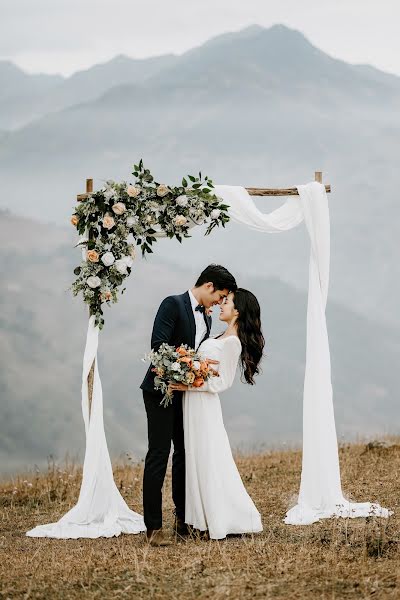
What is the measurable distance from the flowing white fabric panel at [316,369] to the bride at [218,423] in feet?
4.93

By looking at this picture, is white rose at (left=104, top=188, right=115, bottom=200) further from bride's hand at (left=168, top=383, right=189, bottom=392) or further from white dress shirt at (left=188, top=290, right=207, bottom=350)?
bride's hand at (left=168, top=383, right=189, bottom=392)

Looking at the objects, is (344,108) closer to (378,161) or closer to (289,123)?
(289,123)

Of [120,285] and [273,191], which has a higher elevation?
[273,191]

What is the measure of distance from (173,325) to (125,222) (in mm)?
1608

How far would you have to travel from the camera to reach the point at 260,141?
102 m

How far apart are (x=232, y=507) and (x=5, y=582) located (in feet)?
7.21

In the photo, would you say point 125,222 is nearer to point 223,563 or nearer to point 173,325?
point 173,325

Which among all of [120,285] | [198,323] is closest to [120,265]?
[120,285]

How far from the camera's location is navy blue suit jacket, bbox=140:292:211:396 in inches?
318

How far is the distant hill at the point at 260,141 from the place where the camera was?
255ft

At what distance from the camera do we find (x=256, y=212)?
985 centimetres

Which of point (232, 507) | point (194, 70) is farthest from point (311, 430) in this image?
point (194, 70)

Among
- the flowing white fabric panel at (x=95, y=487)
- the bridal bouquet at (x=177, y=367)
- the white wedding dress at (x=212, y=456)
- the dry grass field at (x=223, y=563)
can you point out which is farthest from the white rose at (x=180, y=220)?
the dry grass field at (x=223, y=563)

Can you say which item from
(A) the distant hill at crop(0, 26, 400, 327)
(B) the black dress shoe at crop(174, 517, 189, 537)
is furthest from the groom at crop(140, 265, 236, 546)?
(A) the distant hill at crop(0, 26, 400, 327)
